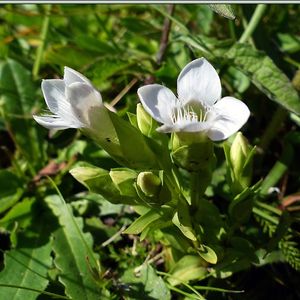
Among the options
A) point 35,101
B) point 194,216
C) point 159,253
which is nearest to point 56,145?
point 35,101

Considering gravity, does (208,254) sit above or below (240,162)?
below

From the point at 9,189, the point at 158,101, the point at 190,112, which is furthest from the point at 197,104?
the point at 9,189

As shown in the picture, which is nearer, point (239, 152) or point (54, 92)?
point (54, 92)

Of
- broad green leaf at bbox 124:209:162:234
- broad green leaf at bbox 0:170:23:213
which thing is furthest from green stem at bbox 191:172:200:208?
broad green leaf at bbox 0:170:23:213

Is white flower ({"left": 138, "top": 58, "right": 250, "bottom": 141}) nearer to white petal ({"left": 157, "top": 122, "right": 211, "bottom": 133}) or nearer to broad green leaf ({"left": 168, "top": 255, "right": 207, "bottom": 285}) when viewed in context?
white petal ({"left": 157, "top": 122, "right": 211, "bottom": 133})

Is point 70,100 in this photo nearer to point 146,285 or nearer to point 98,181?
point 98,181

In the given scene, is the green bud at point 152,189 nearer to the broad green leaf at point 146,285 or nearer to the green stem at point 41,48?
the broad green leaf at point 146,285

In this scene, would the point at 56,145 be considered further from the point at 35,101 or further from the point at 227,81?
the point at 227,81
